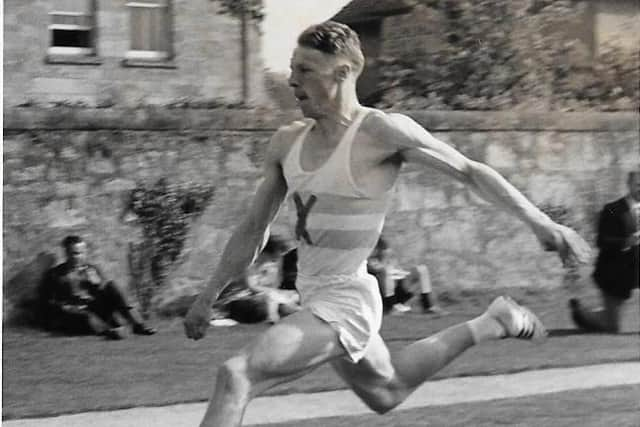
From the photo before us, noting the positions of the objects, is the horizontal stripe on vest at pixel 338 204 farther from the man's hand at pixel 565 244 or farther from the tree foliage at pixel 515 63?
the tree foliage at pixel 515 63

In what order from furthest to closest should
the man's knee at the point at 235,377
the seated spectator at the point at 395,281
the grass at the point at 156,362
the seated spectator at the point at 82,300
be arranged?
the seated spectator at the point at 395,281 → the seated spectator at the point at 82,300 → the grass at the point at 156,362 → the man's knee at the point at 235,377

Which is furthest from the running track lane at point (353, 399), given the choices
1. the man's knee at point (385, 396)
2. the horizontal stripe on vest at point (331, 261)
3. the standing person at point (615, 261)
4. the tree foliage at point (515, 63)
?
the tree foliage at point (515, 63)

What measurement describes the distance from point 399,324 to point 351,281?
12.0 feet

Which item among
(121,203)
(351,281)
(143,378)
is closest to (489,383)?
(143,378)

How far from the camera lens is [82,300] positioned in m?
6.89

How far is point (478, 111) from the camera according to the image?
8.81m

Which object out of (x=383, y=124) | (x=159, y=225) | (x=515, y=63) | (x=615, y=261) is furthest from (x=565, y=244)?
(x=615, y=261)

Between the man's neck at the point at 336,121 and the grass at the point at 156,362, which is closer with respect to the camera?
the man's neck at the point at 336,121

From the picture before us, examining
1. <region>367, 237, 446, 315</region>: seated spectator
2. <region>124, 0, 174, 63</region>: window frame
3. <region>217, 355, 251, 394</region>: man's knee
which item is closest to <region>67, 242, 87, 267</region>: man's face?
<region>124, 0, 174, 63</region>: window frame

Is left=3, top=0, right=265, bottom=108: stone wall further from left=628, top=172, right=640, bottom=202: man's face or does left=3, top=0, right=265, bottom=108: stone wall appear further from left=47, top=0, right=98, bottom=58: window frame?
left=628, top=172, right=640, bottom=202: man's face

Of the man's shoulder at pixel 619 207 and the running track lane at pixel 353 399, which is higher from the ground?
the man's shoulder at pixel 619 207

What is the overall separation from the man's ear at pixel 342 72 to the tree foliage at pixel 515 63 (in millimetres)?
3840

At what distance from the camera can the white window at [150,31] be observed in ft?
21.4

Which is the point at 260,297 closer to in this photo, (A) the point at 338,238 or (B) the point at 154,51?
(B) the point at 154,51
